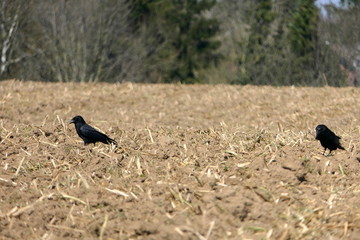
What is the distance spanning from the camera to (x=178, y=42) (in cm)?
4484

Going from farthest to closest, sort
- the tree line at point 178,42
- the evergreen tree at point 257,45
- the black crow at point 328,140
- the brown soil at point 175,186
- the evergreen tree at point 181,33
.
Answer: the evergreen tree at point 181,33, the evergreen tree at point 257,45, the tree line at point 178,42, the black crow at point 328,140, the brown soil at point 175,186

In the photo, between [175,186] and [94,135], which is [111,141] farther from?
[175,186]

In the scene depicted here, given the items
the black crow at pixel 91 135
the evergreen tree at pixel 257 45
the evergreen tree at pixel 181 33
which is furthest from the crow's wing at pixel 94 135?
the evergreen tree at pixel 181 33

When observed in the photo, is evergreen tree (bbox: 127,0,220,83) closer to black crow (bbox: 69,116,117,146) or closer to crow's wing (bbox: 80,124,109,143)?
black crow (bbox: 69,116,117,146)

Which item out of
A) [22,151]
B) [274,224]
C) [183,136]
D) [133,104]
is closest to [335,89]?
[133,104]

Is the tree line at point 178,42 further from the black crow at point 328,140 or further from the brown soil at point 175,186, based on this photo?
the brown soil at point 175,186

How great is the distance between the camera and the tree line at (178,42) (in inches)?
1432

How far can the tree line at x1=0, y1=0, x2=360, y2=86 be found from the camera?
36.4 meters

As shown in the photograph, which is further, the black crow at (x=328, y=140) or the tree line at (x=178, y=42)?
the tree line at (x=178, y=42)

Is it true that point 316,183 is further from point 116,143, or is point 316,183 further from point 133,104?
point 133,104

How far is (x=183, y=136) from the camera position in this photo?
9.36m

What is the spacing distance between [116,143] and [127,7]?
113 ft

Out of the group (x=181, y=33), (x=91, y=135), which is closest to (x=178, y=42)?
(x=181, y=33)

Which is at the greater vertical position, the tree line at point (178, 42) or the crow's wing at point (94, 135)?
the crow's wing at point (94, 135)
